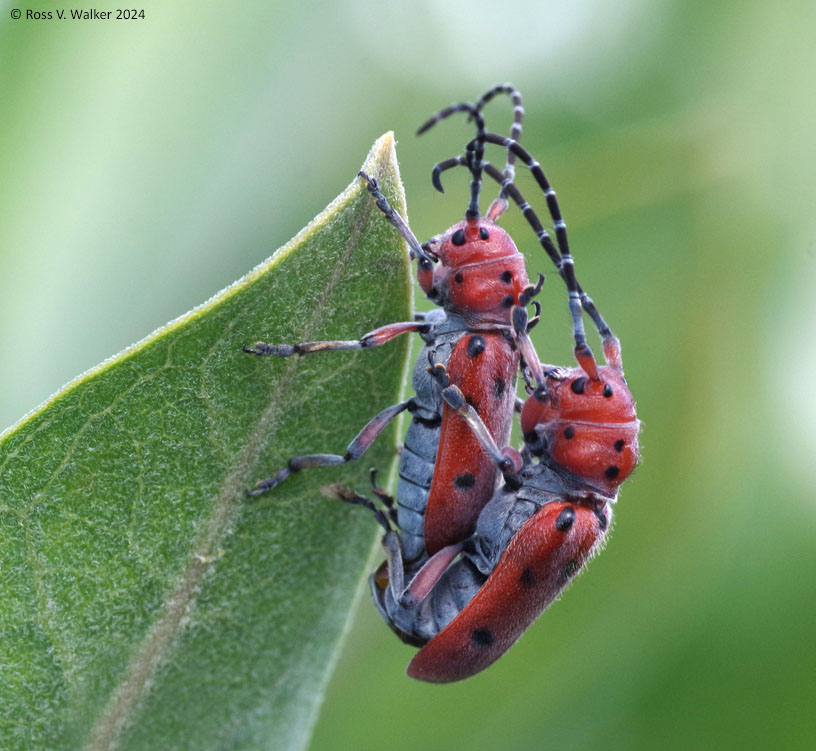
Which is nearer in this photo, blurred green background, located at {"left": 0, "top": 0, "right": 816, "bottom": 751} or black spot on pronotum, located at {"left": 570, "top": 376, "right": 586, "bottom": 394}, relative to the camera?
blurred green background, located at {"left": 0, "top": 0, "right": 816, "bottom": 751}

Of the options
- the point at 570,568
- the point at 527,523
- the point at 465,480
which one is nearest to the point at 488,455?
the point at 465,480

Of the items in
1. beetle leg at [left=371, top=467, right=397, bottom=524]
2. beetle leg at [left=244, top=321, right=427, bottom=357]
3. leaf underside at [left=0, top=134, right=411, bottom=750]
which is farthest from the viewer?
beetle leg at [left=371, top=467, right=397, bottom=524]

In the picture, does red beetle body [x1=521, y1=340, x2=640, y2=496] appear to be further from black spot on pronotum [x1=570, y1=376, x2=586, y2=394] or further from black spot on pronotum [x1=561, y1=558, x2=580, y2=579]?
black spot on pronotum [x1=561, y1=558, x2=580, y2=579]

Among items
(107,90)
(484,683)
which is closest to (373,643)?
(484,683)

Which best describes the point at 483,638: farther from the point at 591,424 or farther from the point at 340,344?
the point at 340,344

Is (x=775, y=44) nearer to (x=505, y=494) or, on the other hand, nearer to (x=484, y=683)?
(x=505, y=494)

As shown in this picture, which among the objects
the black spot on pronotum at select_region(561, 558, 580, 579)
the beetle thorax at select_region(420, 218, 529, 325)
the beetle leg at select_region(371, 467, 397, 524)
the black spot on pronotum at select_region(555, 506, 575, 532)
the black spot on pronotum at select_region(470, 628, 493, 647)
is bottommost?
the black spot on pronotum at select_region(470, 628, 493, 647)

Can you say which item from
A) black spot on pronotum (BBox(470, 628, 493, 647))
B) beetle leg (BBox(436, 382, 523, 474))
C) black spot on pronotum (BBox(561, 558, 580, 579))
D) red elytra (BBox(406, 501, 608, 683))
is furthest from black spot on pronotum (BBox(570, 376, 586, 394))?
black spot on pronotum (BBox(470, 628, 493, 647))

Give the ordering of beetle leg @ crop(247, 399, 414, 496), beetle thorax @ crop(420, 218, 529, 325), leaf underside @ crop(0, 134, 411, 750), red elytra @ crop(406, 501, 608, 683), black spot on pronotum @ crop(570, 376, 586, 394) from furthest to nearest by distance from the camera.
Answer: beetle thorax @ crop(420, 218, 529, 325)
black spot on pronotum @ crop(570, 376, 586, 394)
red elytra @ crop(406, 501, 608, 683)
beetle leg @ crop(247, 399, 414, 496)
leaf underside @ crop(0, 134, 411, 750)

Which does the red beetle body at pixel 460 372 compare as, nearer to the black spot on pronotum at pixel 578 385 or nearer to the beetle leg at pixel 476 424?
the beetle leg at pixel 476 424
